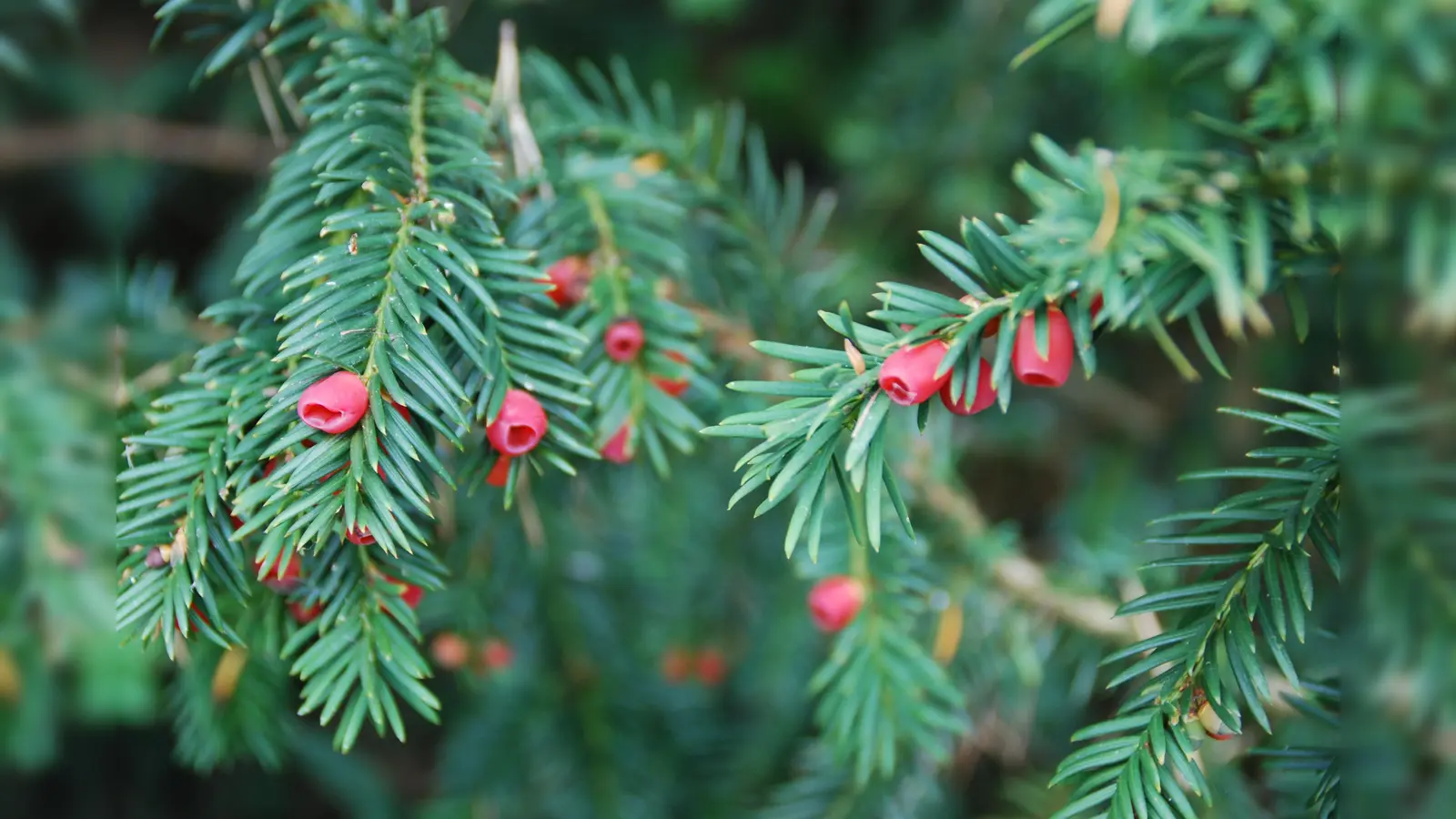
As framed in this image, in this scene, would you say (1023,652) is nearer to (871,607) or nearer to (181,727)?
(871,607)

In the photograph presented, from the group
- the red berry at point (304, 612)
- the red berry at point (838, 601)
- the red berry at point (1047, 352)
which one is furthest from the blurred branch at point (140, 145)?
the red berry at point (1047, 352)

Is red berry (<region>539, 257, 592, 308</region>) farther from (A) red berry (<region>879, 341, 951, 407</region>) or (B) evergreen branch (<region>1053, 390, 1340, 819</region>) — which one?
(B) evergreen branch (<region>1053, 390, 1340, 819</region>)

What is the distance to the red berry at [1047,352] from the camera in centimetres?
48

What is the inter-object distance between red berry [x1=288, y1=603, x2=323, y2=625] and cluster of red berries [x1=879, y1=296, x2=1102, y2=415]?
0.36m

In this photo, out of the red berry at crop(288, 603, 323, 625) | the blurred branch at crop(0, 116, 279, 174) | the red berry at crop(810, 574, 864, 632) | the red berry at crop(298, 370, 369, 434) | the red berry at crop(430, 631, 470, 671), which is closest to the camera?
the red berry at crop(298, 370, 369, 434)

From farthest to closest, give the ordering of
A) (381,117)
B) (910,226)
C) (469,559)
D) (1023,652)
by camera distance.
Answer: (910,226) < (469,559) < (1023,652) < (381,117)

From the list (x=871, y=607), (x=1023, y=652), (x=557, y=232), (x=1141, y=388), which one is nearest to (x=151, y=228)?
(x=557, y=232)

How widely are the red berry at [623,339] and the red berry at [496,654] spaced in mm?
484

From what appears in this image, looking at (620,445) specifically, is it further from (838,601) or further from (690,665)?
(690,665)

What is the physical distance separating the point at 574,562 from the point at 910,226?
618 mm

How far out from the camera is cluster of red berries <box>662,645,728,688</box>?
1202mm

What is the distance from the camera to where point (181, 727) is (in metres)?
0.74

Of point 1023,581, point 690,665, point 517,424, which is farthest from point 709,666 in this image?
point 517,424

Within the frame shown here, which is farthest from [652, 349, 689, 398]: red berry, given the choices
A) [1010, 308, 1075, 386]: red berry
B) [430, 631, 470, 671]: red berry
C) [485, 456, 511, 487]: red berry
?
[430, 631, 470, 671]: red berry
